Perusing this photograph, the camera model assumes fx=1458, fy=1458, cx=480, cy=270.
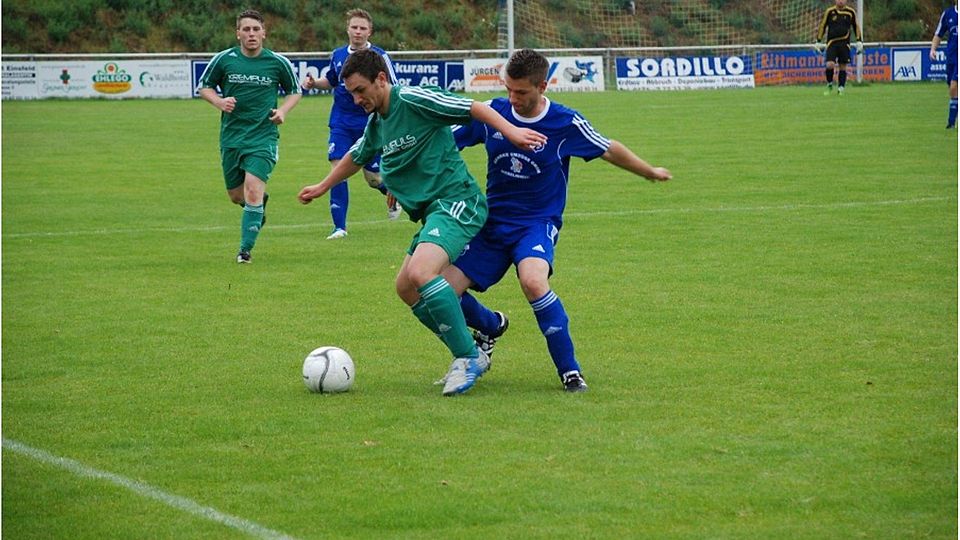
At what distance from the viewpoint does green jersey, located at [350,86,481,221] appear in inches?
278

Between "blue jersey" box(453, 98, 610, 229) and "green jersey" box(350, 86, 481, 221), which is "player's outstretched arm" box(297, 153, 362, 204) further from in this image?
"blue jersey" box(453, 98, 610, 229)

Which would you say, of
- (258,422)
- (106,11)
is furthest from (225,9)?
(258,422)

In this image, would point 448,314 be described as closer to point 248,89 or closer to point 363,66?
point 363,66

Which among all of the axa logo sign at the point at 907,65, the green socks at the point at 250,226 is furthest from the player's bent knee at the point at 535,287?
the axa logo sign at the point at 907,65

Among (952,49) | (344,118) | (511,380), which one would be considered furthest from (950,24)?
(511,380)

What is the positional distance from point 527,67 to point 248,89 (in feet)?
19.5

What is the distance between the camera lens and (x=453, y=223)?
697cm

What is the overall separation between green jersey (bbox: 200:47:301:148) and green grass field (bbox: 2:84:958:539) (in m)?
1.03

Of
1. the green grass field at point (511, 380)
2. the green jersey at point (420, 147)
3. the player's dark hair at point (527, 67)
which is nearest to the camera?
the green grass field at point (511, 380)

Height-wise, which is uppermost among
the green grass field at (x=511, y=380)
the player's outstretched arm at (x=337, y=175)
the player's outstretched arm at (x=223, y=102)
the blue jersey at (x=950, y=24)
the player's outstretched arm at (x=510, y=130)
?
the blue jersey at (x=950, y=24)

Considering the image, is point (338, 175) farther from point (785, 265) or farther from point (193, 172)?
point (193, 172)

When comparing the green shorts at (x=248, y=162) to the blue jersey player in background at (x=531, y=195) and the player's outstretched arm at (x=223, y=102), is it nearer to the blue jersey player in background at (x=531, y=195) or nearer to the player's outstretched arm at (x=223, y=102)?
the player's outstretched arm at (x=223, y=102)

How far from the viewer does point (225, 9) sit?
4947 centimetres

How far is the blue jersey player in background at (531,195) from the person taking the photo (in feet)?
A: 22.4
